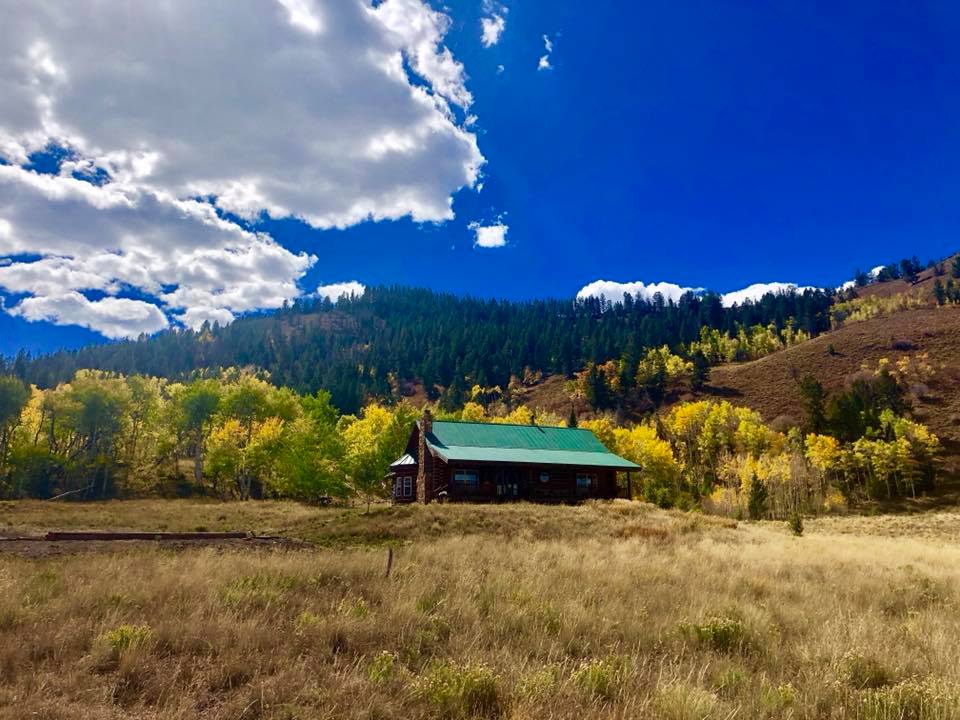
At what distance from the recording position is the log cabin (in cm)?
4069

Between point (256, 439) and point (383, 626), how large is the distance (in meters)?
57.9

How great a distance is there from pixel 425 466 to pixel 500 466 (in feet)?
19.8

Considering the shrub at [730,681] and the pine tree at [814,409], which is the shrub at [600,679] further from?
the pine tree at [814,409]

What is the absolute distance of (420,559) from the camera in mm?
12492

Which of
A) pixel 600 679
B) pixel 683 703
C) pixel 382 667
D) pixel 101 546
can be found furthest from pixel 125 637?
pixel 101 546

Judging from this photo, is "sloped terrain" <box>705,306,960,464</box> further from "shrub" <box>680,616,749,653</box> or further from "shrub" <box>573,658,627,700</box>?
"shrub" <box>573,658,627,700</box>

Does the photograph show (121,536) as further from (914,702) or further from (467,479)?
(467,479)

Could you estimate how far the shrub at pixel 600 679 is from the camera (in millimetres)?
5566

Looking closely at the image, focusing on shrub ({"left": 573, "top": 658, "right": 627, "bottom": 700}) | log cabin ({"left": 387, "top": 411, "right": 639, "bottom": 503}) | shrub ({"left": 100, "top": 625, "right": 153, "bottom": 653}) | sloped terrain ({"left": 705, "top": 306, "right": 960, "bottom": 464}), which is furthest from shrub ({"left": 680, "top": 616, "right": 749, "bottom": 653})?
sloped terrain ({"left": 705, "top": 306, "right": 960, "bottom": 464})

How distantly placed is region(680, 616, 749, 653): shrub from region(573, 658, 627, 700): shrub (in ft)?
7.21

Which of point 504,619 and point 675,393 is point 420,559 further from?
point 675,393

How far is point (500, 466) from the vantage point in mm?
40938

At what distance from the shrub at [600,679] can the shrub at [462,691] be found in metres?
0.90

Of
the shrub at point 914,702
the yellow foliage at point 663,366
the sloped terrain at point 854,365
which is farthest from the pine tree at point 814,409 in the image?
the shrub at point 914,702
